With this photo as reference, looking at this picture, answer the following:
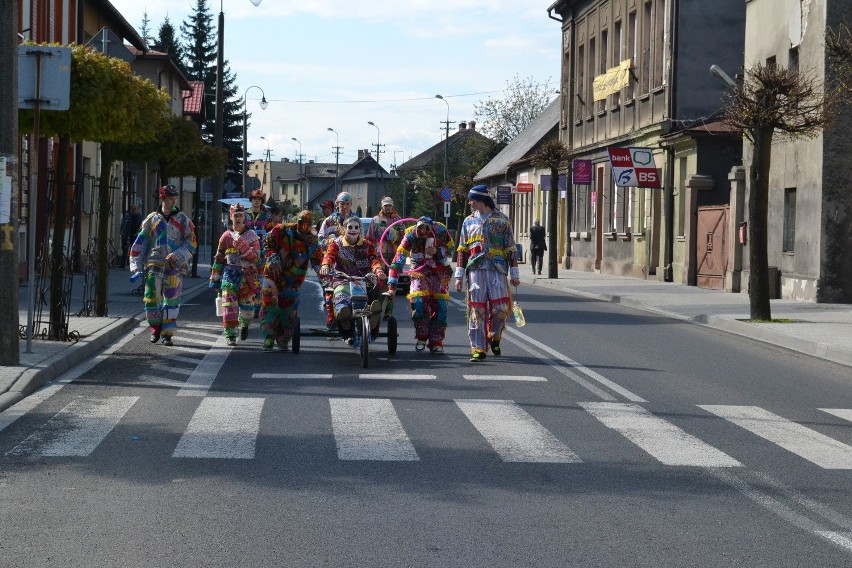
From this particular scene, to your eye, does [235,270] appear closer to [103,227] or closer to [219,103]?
[103,227]

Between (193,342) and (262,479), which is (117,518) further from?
(193,342)

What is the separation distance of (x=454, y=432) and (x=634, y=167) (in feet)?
87.7

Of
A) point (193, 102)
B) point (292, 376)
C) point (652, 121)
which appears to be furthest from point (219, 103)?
point (193, 102)

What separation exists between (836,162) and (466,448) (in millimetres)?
18662

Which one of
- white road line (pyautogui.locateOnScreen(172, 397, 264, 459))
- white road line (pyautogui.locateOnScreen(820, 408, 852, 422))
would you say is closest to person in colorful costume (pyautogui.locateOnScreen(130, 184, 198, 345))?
white road line (pyautogui.locateOnScreen(172, 397, 264, 459))

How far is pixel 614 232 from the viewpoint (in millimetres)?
42438

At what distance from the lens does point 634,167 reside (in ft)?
115

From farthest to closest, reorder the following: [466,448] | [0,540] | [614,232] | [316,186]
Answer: [316,186] → [614,232] → [466,448] → [0,540]

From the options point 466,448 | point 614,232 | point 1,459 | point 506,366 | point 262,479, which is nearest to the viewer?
point 262,479

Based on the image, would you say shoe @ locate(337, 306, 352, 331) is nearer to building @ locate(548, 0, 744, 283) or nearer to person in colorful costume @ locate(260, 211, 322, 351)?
person in colorful costume @ locate(260, 211, 322, 351)

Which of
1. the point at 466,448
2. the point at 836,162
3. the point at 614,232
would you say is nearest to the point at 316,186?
the point at 614,232

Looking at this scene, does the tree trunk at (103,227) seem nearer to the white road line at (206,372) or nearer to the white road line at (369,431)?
the white road line at (206,372)

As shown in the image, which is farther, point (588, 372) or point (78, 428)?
point (588, 372)

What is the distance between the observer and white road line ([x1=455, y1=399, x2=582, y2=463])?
8234 millimetres
